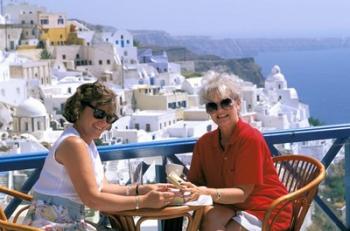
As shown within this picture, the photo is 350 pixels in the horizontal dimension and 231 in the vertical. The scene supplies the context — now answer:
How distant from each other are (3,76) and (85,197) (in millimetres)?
52859

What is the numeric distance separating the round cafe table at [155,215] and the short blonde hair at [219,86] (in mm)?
467

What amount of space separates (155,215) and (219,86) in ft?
1.92

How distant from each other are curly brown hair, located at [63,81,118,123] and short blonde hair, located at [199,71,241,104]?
1.33ft

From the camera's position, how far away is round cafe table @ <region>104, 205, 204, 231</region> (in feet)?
8.08

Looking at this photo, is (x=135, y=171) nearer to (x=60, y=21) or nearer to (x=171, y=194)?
(x=171, y=194)

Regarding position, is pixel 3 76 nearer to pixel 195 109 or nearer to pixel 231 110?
pixel 195 109

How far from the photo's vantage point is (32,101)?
40406mm

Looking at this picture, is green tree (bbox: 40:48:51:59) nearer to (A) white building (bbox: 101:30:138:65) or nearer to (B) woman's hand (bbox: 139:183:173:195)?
(A) white building (bbox: 101:30:138:65)

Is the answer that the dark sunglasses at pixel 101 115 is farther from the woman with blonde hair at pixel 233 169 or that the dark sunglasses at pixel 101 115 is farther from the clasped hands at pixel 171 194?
the woman with blonde hair at pixel 233 169

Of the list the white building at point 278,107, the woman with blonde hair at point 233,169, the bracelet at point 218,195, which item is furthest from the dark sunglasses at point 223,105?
the white building at point 278,107

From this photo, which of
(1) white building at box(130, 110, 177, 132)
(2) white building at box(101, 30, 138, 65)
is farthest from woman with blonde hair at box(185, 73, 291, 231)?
(2) white building at box(101, 30, 138, 65)

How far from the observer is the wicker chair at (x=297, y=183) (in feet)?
8.43

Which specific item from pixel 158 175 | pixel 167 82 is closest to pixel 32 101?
pixel 167 82

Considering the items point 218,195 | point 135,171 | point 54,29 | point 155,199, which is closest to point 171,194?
point 155,199
